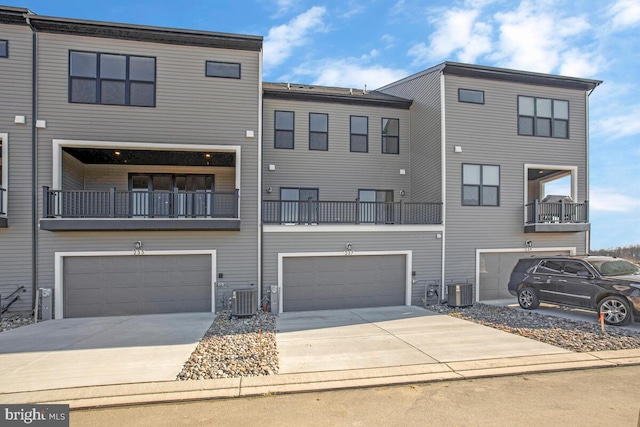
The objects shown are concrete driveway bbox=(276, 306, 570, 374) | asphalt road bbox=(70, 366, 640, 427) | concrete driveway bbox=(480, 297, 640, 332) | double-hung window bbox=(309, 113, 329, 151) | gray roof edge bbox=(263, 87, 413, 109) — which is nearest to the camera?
asphalt road bbox=(70, 366, 640, 427)

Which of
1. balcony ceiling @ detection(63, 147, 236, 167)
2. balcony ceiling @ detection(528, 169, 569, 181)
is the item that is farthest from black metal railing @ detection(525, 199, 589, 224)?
balcony ceiling @ detection(63, 147, 236, 167)

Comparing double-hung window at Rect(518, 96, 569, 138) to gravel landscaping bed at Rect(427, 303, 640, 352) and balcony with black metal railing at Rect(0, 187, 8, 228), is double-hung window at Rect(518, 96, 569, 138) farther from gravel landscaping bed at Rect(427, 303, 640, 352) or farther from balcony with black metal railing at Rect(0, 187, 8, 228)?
balcony with black metal railing at Rect(0, 187, 8, 228)

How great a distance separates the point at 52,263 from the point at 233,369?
731 centimetres

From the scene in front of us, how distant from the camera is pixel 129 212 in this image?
33.0ft

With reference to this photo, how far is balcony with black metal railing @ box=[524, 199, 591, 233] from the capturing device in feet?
41.0

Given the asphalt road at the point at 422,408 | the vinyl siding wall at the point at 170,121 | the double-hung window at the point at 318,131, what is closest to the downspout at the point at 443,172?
the double-hung window at the point at 318,131

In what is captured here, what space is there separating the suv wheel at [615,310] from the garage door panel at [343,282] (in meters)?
5.23

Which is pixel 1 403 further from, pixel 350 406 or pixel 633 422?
pixel 633 422

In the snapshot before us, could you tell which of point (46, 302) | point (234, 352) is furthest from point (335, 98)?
point (46, 302)

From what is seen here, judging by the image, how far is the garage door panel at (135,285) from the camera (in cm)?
997

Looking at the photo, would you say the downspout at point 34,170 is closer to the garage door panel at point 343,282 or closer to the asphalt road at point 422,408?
the garage door panel at point 343,282

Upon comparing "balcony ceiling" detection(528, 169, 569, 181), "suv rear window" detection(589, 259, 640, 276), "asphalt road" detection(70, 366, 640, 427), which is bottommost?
"asphalt road" detection(70, 366, 640, 427)

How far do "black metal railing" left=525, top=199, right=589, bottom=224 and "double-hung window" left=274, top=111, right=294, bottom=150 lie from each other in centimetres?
896

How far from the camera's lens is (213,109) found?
10719mm
